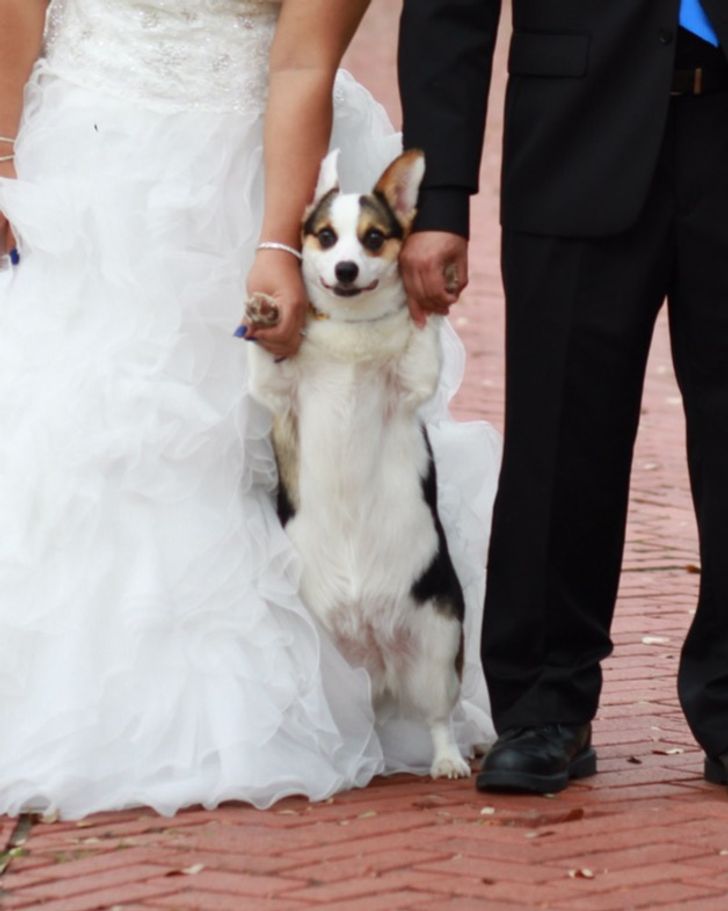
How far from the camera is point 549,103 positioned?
13.9 feet

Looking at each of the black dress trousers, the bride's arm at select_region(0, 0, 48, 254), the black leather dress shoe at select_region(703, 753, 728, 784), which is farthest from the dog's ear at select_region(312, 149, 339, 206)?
the black leather dress shoe at select_region(703, 753, 728, 784)

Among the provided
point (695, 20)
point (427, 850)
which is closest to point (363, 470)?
point (427, 850)

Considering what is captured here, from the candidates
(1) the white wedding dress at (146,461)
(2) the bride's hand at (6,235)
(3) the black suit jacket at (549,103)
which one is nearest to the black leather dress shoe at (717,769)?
(1) the white wedding dress at (146,461)

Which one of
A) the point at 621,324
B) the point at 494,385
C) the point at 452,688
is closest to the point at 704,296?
the point at 621,324

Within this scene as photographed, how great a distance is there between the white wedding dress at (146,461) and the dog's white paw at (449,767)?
137mm

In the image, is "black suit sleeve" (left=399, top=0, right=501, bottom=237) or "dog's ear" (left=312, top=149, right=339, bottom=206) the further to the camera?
"dog's ear" (left=312, top=149, right=339, bottom=206)

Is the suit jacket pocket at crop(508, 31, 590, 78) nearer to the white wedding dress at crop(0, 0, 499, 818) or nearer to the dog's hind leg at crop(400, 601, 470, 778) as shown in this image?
the white wedding dress at crop(0, 0, 499, 818)

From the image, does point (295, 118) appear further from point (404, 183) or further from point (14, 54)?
point (14, 54)

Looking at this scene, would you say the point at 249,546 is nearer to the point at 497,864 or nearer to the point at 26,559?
the point at 26,559

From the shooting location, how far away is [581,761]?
4.69m

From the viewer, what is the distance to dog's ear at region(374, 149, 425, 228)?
4312mm

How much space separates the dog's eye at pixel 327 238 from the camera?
14.2 ft

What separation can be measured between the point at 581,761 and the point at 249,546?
92 centimetres

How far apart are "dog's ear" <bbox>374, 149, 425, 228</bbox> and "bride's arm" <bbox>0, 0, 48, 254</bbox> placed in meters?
0.90
